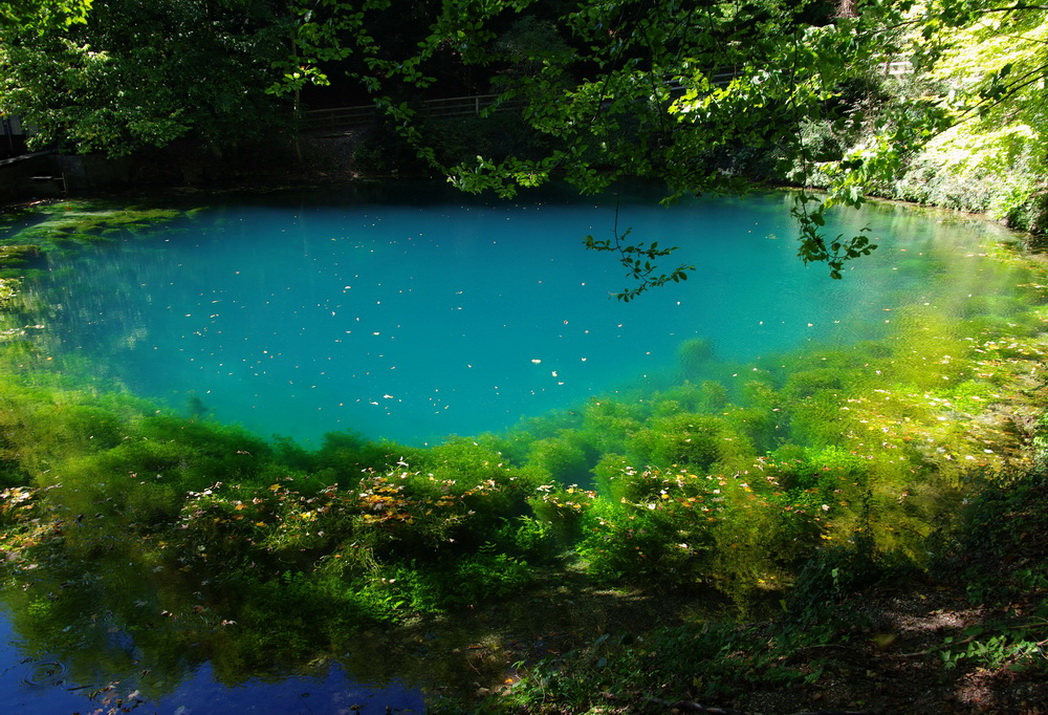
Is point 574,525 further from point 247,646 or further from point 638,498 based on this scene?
point 247,646

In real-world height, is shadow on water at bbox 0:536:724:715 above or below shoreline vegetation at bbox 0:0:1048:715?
below

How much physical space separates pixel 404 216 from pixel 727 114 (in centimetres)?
1396

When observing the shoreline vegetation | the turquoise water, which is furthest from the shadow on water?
the turquoise water

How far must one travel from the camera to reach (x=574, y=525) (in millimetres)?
5164

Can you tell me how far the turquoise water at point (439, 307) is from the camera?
768cm

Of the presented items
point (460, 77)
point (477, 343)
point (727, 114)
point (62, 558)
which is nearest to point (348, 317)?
point (477, 343)

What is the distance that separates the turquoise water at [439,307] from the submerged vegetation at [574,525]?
78 cm

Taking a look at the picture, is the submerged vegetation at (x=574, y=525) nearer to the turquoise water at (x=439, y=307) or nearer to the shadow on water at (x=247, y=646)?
the shadow on water at (x=247, y=646)

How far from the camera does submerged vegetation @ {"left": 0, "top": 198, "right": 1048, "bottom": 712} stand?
10.7ft

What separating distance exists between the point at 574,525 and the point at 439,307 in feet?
19.8

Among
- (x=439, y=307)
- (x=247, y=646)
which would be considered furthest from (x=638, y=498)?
(x=439, y=307)

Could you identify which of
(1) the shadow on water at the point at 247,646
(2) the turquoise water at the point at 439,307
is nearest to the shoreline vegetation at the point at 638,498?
(1) the shadow on water at the point at 247,646

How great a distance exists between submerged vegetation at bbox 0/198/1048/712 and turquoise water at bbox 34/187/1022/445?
775 mm

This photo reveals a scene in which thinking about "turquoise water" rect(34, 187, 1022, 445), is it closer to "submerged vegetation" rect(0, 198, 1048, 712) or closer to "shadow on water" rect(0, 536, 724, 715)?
"submerged vegetation" rect(0, 198, 1048, 712)
